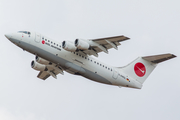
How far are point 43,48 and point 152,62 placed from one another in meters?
10.1

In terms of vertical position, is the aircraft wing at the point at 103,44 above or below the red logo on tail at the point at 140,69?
above

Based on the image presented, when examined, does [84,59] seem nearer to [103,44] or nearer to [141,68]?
[103,44]

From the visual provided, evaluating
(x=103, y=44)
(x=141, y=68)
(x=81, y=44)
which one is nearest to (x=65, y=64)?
(x=81, y=44)

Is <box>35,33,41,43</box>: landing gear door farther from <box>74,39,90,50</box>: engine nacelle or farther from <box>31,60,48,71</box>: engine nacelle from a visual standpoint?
<box>31,60,48,71</box>: engine nacelle

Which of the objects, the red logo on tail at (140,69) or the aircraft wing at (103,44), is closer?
the aircraft wing at (103,44)

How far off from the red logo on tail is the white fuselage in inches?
51.5

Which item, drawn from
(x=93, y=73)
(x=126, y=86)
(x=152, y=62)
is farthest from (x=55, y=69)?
(x=152, y=62)

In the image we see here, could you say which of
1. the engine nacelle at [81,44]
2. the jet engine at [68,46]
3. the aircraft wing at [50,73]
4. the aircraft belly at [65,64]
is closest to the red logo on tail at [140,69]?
the aircraft belly at [65,64]

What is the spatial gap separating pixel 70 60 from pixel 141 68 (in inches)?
281

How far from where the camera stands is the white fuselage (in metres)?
25.9

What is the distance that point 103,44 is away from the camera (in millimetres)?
26891

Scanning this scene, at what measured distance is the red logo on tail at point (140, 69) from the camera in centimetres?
3042

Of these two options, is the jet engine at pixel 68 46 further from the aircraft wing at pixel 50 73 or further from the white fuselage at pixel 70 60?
the aircraft wing at pixel 50 73

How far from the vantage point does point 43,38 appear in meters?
26.4
